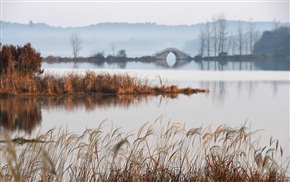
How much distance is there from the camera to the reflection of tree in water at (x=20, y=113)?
550 inches

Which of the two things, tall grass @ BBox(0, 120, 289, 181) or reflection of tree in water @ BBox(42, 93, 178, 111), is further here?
reflection of tree in water @ BBox(42, 93, 178, 111)

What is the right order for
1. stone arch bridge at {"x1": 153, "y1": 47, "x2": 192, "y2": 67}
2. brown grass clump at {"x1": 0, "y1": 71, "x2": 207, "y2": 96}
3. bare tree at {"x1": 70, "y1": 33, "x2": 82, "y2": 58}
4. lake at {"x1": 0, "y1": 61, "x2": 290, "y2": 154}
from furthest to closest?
bare tree at {"x1": 70, "y1": 33, "x2": 82, "y2": 58} < stone arch bridge at {"x1": 153, "y1": 47, "x2": 192, "y2": 67} < brown grass clump at {"x1": 0, "y1": 71, "x2": 207, "y2": 96} < lake at {"x1": 0, "y1": 61, "x2": 290, "y2": 154}

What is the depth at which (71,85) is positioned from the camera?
21.6 m

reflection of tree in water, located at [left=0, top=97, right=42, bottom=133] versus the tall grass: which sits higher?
the tall grass

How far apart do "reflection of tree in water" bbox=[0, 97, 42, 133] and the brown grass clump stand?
1.00 metres

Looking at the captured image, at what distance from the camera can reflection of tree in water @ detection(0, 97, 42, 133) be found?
14.0m

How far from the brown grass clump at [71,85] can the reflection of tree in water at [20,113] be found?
3.27ft

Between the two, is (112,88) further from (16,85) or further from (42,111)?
(42,111)

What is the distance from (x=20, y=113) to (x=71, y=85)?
5.53 meters

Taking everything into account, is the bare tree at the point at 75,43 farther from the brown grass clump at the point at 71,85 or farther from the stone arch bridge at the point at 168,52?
the brown grass clump at the point at 71,85

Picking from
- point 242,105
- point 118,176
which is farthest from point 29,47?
point 118,176

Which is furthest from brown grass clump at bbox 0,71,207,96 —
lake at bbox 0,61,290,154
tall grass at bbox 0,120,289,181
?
tall grass at bbox 0,120,289,181

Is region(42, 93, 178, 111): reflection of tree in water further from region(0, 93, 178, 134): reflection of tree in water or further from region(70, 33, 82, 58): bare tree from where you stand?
region(70, 33, 82, 58): bare tree

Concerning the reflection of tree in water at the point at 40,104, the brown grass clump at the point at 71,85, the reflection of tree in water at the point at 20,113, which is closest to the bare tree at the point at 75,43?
the brown grass clump at the point at 71,85
